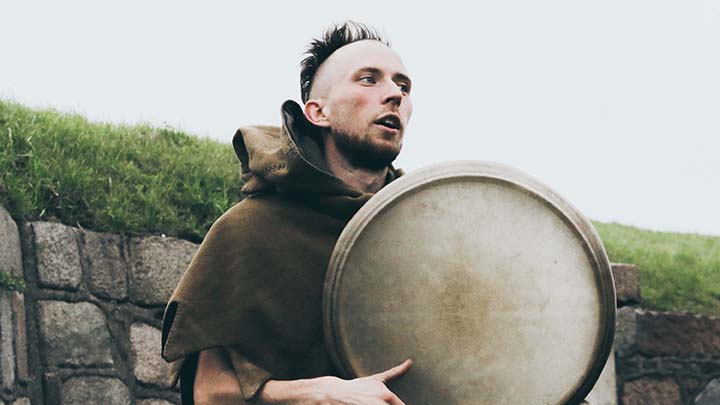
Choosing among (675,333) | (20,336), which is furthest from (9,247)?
(675,333)

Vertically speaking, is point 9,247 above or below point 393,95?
below

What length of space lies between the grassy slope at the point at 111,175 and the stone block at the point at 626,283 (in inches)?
92.1

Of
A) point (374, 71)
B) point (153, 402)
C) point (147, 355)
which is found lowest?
point (153, 402)

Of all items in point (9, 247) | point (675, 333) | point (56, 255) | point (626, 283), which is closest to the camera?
point (9, 247)

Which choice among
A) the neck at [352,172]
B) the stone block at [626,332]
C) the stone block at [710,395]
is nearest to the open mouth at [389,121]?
the neck at [352,172]

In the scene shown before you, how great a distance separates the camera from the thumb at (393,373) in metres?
2.85

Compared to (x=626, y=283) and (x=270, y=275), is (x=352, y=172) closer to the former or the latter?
(x=270, y=275)

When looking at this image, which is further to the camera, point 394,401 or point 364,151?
point 364,151

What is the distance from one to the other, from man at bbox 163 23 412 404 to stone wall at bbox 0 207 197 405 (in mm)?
2614

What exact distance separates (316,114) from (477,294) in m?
0.70

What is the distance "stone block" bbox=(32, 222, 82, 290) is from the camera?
5.90 meters

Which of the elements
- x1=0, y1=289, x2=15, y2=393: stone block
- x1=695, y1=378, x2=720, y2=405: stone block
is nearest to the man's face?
x1=0, y1=289, x2=15, y2=393: stone block

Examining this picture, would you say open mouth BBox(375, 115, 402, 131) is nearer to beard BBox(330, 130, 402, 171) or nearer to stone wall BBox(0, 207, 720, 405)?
beard BBox(330, 130, 402, 171)

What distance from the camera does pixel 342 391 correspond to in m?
2.83
